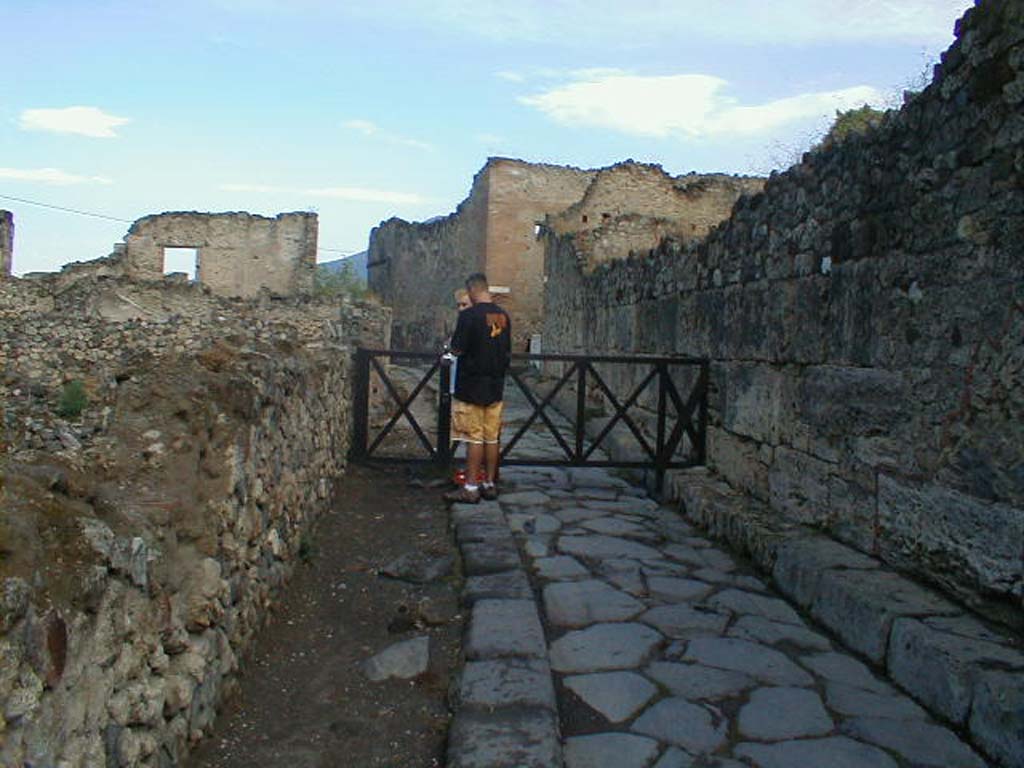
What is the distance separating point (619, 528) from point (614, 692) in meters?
2.37

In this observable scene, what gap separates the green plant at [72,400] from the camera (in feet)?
17.8

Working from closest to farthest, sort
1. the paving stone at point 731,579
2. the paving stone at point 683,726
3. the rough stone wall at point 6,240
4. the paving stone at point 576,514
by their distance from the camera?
the paving stone at point 683,726 < the paving stone at point 731,579 < the paving stone at point 576,514 < the rough stone wall at point 6,240

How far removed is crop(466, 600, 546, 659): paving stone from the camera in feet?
10.8

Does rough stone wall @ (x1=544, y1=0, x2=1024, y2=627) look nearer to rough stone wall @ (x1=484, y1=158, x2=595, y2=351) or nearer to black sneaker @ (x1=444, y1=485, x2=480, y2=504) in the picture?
black sneaker @ (x1=444, y1=485, x2=480, y2=504)

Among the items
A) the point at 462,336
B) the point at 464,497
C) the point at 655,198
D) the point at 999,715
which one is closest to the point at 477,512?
the point at 464,497

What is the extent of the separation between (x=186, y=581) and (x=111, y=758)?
708mm

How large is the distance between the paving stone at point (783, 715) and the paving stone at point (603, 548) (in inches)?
67.3

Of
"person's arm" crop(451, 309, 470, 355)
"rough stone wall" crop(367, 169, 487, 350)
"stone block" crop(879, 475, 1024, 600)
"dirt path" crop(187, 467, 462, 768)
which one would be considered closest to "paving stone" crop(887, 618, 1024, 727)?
"stone block" crop(879, 475, 1024, 600)

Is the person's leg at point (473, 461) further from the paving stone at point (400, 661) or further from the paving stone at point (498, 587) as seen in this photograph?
the paving stone at point (400, 661)

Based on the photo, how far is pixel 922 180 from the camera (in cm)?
375

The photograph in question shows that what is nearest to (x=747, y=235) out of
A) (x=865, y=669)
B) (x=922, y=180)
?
(x=922, y=180)

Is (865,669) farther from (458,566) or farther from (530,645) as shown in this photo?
(458,566)

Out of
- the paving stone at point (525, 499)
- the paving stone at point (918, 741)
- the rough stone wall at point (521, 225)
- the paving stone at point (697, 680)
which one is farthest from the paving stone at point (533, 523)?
the rough stone wall at point (521, 225)

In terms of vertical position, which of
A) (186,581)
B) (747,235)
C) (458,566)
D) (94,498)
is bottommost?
(458,566)
